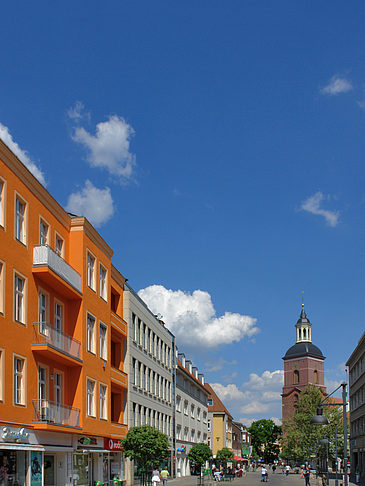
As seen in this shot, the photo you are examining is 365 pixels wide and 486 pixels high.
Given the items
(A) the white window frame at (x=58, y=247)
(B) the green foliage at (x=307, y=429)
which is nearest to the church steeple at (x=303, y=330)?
(B) the green foliage at (x=307, y=429)

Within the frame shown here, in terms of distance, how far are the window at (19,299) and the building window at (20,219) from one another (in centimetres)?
153

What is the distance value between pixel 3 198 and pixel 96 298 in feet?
36.2

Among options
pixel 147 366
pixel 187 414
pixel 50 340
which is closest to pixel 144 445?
pixel 50 340

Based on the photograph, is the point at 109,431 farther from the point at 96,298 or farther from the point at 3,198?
the point at 3,198

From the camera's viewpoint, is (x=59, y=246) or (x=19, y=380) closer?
(x=19, y=380)

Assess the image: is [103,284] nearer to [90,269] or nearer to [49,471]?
[90,269]

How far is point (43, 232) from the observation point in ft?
94.5

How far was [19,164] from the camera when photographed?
25.4 m

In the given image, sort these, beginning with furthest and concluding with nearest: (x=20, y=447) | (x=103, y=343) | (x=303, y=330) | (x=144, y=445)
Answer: (x=303, y=330) → (x=144, y=445) → (x=103, y=343) → (x=20, y=447)

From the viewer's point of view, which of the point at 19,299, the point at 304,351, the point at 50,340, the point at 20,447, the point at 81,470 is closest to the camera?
the point at 20,447

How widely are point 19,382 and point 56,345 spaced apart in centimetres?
316

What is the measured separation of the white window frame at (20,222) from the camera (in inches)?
997

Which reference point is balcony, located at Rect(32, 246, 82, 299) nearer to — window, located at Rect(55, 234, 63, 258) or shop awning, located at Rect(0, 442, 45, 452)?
window, located at Rect(55, 234, 63, 258)

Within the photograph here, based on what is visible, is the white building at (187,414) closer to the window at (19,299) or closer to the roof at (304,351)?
the window at (19,299)
